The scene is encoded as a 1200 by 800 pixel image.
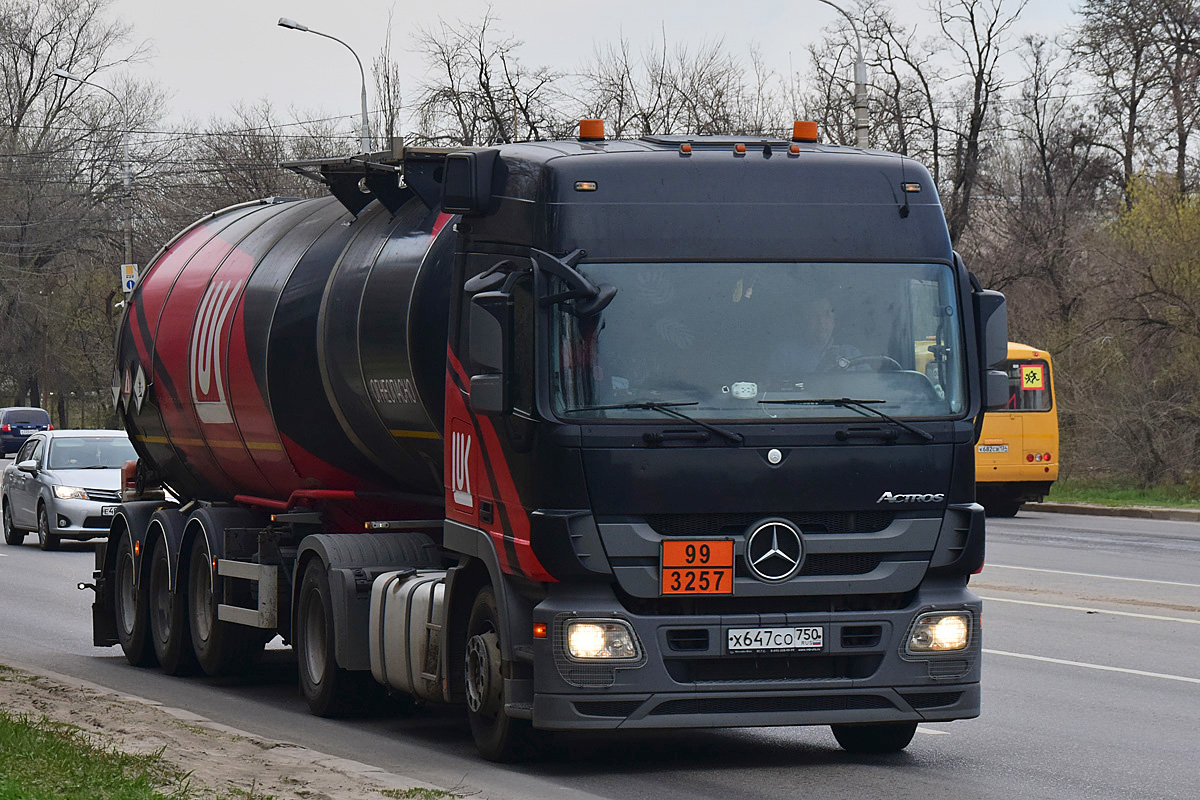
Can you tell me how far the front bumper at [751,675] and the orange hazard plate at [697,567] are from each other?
0.43 ft

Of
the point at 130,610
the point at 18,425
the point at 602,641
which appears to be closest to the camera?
the point at 602,641

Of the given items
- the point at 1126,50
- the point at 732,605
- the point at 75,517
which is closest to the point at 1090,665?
the point at 732,605

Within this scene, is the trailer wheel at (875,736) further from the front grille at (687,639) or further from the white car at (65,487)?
the white car at (65,487)

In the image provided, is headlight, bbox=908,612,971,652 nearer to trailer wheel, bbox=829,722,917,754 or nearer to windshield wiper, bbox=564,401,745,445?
trailer wheel, bbox=829,722,917,754

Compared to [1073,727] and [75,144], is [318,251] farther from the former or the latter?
[75,144]

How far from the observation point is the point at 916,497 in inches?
317

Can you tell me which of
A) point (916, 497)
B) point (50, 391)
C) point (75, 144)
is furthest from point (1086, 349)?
point (50, 391)

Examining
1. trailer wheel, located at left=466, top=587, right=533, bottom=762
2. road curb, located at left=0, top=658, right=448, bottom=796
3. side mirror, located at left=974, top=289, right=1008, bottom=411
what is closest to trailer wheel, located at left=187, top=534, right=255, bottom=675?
road curb, located at left=0, top=658, right=448, bottom=796

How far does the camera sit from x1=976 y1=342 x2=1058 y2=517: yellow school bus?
98.4 feet

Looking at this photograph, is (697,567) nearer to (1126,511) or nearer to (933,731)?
(933,731)

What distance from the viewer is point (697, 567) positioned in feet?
25.7

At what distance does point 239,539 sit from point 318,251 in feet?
7.06

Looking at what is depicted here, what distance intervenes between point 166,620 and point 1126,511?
67.1 ft

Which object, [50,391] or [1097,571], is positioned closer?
[1097,571]
